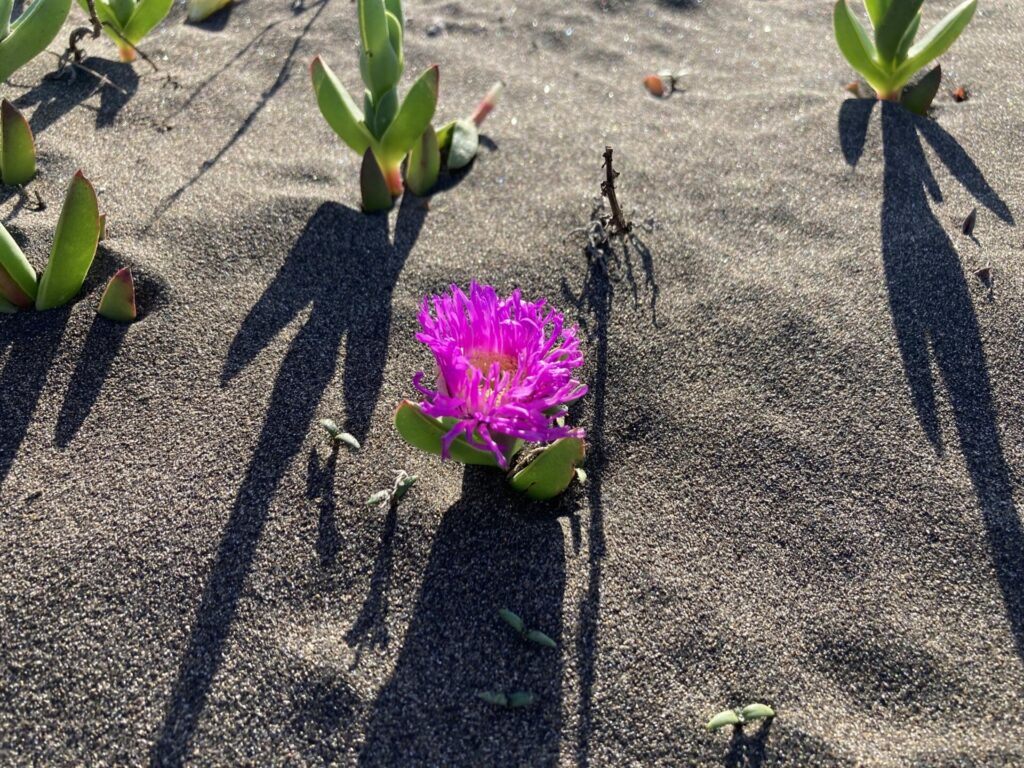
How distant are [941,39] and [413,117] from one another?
5.50 ft

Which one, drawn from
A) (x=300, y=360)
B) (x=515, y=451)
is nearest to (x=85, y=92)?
(x=300, y=360)

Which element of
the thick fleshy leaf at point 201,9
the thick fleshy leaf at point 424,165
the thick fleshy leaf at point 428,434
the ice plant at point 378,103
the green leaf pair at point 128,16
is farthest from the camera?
Result: the thick fleshy leaf at point 201,9

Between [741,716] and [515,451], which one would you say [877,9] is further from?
[741,716]

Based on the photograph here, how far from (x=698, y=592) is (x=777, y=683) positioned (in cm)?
22

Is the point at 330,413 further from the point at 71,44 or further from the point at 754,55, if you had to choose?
the point at 754,55

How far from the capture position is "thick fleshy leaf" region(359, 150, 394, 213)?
7.32ft

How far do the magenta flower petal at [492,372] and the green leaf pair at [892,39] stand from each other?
174 cm

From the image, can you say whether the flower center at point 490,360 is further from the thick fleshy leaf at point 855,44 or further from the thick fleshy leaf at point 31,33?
the thick fleshy leaf at point 855,44

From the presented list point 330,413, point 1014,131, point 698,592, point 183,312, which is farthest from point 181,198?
point 1014,131

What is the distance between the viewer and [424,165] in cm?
241

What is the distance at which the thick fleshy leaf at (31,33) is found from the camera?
2219 millimetres

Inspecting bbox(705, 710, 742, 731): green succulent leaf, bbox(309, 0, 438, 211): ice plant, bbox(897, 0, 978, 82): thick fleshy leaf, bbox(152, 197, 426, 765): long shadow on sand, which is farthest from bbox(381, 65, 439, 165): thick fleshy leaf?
bbox(705, 710, 742, 731): green succulent leaf

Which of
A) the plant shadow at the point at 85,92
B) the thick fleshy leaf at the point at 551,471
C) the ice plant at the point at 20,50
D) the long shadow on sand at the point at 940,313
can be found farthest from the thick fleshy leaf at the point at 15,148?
the long shadow on sand at the point at 940,313

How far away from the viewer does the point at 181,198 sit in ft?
7.68
